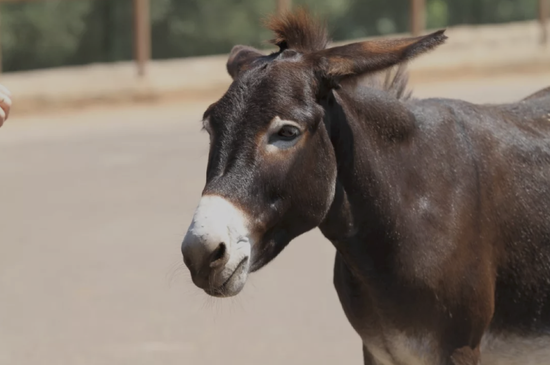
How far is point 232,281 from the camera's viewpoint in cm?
373

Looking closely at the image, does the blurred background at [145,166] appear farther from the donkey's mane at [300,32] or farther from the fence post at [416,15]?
the donkey's mane at [300,32]

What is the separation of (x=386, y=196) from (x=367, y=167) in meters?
0.13

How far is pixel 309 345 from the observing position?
6.93 meters

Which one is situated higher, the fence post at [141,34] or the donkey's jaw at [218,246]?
the donkey's jaw at [218,246]

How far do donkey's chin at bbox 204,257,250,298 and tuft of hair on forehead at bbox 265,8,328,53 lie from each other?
833 mm

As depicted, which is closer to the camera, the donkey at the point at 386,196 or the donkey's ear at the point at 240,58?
the donkey at the point at 386,196

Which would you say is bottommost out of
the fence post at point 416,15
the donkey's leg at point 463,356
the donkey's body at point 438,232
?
the fence post at point 416,15

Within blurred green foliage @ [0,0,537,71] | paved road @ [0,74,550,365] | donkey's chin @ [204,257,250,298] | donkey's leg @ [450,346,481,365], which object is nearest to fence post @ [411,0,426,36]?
blurred green foliage @ [0,0,537,71]

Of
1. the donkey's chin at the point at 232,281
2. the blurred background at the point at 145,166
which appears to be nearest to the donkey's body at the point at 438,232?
the donkey's chin at the point at 232,281

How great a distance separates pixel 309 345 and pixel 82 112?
26.6 feet

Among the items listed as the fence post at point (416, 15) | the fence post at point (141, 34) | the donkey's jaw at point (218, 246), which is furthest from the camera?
the fence post at point (416, 15)

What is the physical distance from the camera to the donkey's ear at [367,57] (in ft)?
12.9

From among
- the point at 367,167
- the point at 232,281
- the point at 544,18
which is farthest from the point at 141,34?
the point at 232,281

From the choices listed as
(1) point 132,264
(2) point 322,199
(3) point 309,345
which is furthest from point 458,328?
(1) point 132,264
